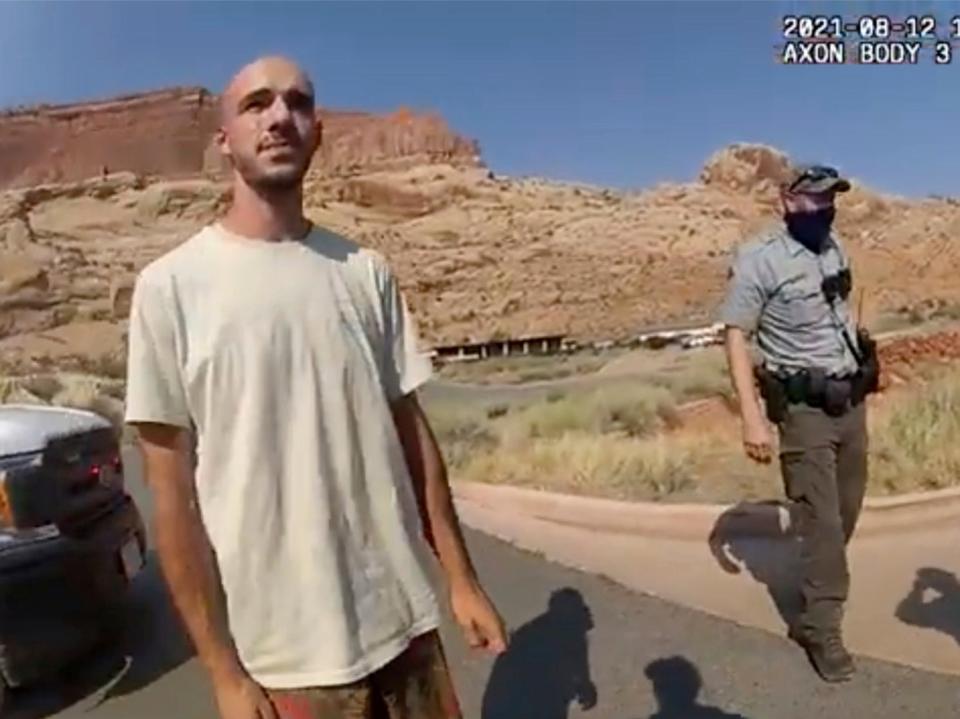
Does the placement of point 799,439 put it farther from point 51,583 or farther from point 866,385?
point 51,583

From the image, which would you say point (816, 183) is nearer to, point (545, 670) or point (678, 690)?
point (678, 690)

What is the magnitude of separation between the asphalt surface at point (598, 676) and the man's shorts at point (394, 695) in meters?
2.04

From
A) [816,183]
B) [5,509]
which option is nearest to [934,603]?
[816,183]

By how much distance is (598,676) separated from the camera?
4.24m

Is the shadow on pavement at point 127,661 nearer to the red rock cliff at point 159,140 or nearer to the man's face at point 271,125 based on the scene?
the red rock cliff at point 159,140

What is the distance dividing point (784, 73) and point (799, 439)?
7.20 ft

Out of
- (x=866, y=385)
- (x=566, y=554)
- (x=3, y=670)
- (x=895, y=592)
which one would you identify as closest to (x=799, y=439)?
(x=866, y=385)

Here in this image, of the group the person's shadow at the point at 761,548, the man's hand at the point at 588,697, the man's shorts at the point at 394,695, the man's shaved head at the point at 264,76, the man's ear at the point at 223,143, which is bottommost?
the person's shadow at the point at 761,548

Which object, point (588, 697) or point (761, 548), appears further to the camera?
point (761, 548)

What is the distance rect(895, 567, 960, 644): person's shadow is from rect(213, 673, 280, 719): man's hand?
3.27m

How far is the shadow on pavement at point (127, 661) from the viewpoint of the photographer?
404cm

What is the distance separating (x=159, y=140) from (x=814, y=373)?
2905 mm

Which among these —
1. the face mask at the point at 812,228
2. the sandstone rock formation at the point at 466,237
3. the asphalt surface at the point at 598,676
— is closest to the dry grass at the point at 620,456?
the sandstone rock formation at the point at 466,237

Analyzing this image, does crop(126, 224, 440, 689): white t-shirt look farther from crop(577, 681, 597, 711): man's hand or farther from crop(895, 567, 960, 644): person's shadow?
crop(895, 567, 960, 644): person's shadow
